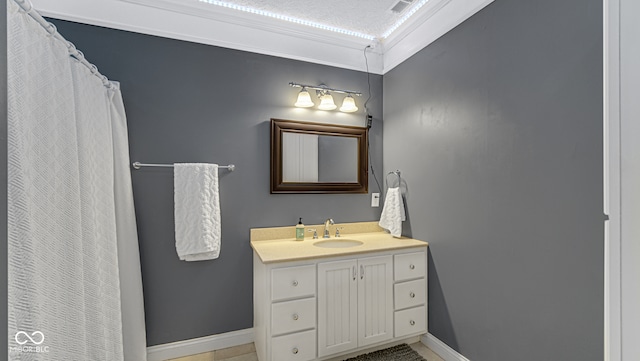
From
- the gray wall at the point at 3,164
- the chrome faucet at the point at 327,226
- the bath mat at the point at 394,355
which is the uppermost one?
the gray wall at the point at 3,164

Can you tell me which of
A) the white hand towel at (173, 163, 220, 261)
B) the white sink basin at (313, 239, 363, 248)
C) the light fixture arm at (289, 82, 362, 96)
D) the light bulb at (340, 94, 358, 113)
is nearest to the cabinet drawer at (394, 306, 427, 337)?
the white sink basin at (313, 239, 363, 248)

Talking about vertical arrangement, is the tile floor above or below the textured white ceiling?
below

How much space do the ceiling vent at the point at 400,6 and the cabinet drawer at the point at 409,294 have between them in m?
2.07

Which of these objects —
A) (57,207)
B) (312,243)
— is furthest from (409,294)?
(57,207)

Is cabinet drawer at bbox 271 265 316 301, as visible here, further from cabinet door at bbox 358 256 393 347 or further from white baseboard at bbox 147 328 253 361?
white baseboard at bbox 147 328 253 361

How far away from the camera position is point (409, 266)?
2039mm

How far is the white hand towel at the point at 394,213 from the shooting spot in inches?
89.4

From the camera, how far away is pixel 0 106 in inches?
22.4

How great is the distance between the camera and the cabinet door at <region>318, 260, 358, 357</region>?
1785mm

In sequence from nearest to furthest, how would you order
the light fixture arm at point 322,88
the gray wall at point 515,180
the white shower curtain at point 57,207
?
1. the white shower curtain at point 57,207
2. the gray wall at point 515,180
3. the light fixture arm at point 322,88

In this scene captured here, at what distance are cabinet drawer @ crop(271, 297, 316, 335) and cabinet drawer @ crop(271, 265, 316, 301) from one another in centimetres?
5

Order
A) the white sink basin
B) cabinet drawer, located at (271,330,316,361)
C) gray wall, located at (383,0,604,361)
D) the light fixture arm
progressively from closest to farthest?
gray wall, located at (383,0,604,361), cabinet drawer, located at (271,330,316,361), the white sink basin, the light fixture arm

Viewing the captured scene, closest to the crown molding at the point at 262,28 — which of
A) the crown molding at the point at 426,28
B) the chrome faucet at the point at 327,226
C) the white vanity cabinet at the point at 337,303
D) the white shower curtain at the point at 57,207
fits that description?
the crown molding at the point at 426,28

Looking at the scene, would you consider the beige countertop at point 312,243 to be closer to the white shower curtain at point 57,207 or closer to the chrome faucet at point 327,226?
the chrome faucet at point 327,226
